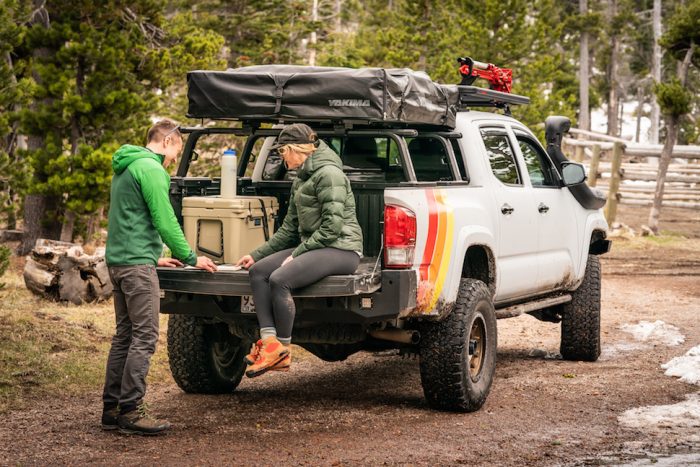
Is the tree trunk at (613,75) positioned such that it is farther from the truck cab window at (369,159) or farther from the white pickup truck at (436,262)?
the truck cab window at (369,159)

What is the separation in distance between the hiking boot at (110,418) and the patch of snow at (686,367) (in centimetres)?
437

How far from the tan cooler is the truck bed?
33 centimetres

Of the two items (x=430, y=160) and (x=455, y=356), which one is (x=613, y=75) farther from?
(x=455, y=356)

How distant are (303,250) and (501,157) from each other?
2.37 metres

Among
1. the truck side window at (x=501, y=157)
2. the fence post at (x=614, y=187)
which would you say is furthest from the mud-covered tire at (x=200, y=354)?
the fence post at (x=614, y=187)

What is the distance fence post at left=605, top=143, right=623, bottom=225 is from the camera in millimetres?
22766

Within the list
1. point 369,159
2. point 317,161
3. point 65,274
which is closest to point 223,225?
point 317,161

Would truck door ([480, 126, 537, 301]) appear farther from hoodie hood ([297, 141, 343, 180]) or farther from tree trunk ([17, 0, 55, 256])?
tree trunk ([17, 0, 55, 256])

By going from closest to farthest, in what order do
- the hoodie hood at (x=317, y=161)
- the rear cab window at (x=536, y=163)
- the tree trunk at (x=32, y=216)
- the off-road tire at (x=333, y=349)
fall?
1. the hoodie hood at (x=317, y=161)
2. the off-road tire at (x=333, y=349)
3. the rear cab window at (x=536, y=163)
4. the tree trunk at (x=32, y=216)

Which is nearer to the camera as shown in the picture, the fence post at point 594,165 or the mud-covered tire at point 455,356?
the mud-covered tire at point 455,356

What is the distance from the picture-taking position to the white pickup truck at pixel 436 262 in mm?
6727

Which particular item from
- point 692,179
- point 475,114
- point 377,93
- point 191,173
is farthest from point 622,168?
point 377,93

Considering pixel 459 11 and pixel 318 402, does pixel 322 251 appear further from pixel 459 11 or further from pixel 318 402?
pixel 459 11

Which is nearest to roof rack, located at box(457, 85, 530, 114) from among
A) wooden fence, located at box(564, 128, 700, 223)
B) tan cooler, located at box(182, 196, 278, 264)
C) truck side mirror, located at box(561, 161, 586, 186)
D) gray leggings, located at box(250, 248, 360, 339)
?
truck side mirror, located at box(561, 161, 586, 186)
